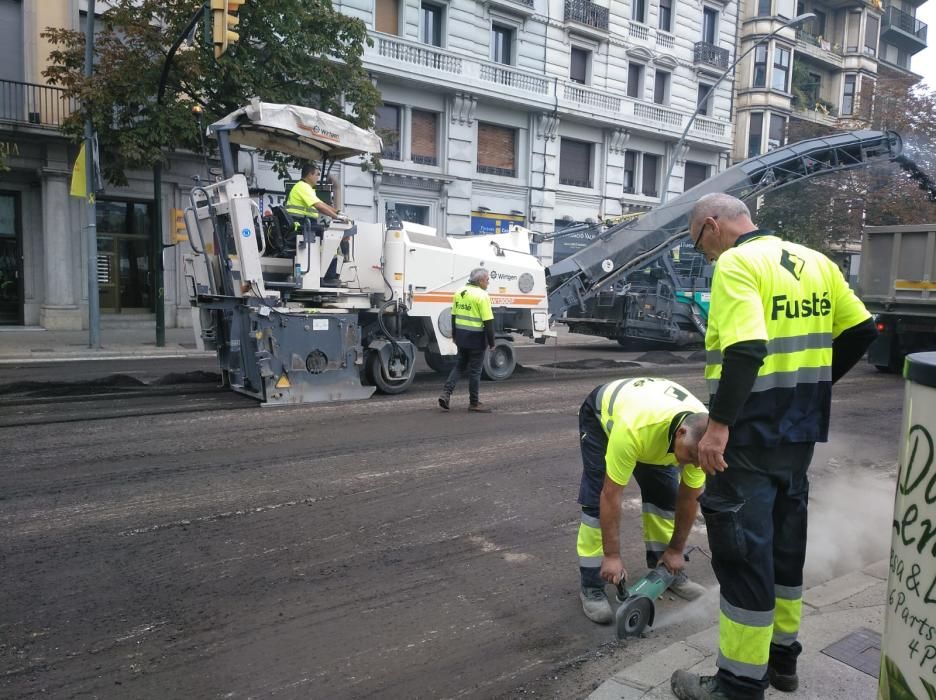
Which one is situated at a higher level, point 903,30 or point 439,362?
point 903,30

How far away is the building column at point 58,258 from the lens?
1816 cm

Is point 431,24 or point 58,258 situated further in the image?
point 431,24

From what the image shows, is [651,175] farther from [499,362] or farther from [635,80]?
[499,362]

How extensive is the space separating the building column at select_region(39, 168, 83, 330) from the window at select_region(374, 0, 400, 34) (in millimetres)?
9815

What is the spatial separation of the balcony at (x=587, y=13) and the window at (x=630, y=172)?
4733 millimetres

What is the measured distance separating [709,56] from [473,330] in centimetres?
2739

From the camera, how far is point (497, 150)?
25.3 m

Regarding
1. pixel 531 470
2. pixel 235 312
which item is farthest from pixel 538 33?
pixel 531 470

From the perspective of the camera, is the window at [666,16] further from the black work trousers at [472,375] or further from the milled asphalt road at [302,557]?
the milled asphalt road at [302,557]

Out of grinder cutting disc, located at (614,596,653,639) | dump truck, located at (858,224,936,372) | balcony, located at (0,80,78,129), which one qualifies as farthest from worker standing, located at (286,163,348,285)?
balcony, located at (0,80,78,129)

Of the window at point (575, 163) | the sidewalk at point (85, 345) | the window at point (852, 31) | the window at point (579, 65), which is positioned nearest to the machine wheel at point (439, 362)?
the sidewalk at point (85, 345)

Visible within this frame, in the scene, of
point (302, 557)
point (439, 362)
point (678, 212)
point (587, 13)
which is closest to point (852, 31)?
point (587, 13)

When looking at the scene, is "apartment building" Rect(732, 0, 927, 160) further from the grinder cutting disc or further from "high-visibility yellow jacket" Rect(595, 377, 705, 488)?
the grinder cutting disc

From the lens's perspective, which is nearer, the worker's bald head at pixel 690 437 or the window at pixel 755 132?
the worker's bald head at pixel 690 437
